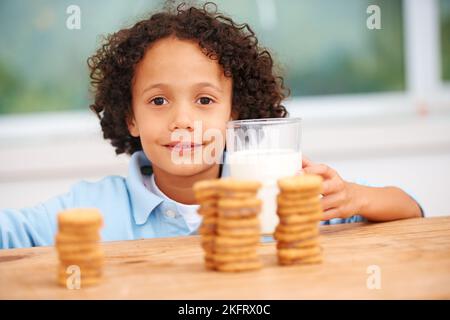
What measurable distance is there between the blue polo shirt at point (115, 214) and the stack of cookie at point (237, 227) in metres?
0.58

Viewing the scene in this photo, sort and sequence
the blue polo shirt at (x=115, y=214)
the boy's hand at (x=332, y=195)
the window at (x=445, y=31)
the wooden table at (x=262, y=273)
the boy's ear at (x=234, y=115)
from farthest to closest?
the window at (x=445, y=31) → the boy's ear at (x=234, y=115) → the blue polo shirt at (x=115, y=214) → the boy's hand at (x=332, y=195) → the wooden table at (x=262, y=273)

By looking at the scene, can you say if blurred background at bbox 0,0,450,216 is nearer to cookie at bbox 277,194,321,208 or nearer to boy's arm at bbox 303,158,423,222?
boy's arm at bbox 303,158,423,222

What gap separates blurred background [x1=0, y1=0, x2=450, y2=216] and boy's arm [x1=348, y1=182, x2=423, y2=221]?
4.92 ft

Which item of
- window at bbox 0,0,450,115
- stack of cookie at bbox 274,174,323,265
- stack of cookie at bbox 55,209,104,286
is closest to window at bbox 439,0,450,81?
window at bbox 0,0,450,115

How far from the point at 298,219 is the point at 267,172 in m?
0.17

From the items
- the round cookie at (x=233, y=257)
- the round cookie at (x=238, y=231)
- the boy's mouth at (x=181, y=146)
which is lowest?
the round cookie at (x=233, y=257)

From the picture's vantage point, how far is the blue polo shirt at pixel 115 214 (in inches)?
55.3

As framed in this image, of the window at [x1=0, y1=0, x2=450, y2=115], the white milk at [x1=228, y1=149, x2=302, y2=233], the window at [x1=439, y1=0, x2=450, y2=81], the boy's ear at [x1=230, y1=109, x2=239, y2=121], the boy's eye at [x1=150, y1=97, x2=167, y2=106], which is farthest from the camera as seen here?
the window at [x1=439, y1=0, x2=450, y2=81]

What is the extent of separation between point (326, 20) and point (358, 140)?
1.74 ft

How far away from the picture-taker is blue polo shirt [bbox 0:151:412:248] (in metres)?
1.41

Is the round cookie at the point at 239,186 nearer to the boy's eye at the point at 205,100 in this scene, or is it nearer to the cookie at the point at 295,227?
the cookie at the point at 295,227

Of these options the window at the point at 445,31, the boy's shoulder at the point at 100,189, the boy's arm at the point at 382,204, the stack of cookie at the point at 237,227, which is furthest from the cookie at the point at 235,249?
the window at the point at 445,31
